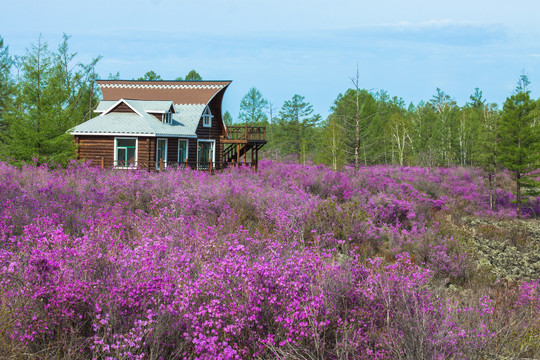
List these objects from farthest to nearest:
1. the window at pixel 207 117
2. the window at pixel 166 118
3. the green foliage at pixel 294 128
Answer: the green foliage at pixel 294 128 < the window at pixel 207 117 < the window at pixel 166 118

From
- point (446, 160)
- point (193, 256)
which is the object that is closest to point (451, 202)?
point (193, 256)

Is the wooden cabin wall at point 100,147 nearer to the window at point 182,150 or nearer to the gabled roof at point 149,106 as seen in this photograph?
the gabled roof at point 149,106

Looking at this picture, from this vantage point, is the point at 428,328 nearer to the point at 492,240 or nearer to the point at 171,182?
the point at 171,182

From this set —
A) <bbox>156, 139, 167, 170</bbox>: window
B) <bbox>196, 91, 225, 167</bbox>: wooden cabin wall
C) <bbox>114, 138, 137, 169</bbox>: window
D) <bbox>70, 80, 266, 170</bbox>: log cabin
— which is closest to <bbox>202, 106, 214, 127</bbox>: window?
<bbox>70, 80, 266, 170</bbox>: log cabin

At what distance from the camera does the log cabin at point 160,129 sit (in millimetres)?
27422

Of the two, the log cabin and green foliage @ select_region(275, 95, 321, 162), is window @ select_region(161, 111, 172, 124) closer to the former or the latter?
the log cabin

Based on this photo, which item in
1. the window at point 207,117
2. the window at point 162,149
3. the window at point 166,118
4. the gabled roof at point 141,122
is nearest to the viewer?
the gabled roof at point 141,122

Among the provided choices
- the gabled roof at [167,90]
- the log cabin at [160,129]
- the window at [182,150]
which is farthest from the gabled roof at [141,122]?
the window at [182,150]

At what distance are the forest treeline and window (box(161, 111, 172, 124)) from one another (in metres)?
6.39

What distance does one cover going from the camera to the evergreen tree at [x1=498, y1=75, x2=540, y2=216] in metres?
24.5

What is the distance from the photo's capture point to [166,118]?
30406 millimetres

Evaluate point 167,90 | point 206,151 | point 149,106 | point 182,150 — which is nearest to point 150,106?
point 149,106

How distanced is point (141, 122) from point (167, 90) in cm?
710

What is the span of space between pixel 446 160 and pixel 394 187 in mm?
34219
